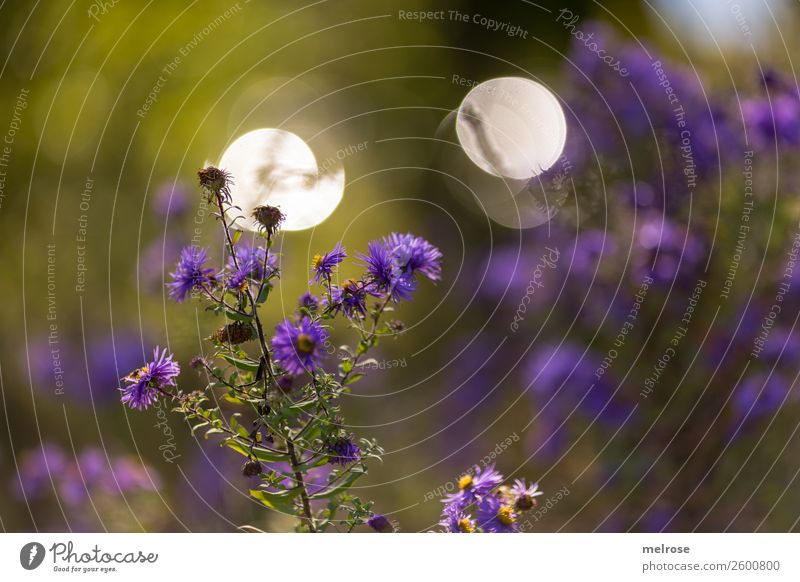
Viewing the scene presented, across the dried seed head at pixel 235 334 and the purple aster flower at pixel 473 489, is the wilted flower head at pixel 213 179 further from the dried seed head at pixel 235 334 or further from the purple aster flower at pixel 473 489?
the purple aster flower at pixel 473 489

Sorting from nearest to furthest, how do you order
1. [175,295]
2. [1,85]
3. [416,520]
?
[175,295], [416,520], [1,85]

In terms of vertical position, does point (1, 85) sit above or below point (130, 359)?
above

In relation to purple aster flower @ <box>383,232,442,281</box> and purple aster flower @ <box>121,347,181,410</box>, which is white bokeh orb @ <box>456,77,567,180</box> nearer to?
purple aster flower @ <box>383,232,442,281</box>

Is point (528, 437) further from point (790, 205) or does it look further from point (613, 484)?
point (790, 205)

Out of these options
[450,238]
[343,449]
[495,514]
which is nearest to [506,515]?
[495,514]

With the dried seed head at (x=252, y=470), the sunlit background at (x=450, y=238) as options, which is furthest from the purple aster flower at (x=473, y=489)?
the sunlit background at (x=450, y=238)
